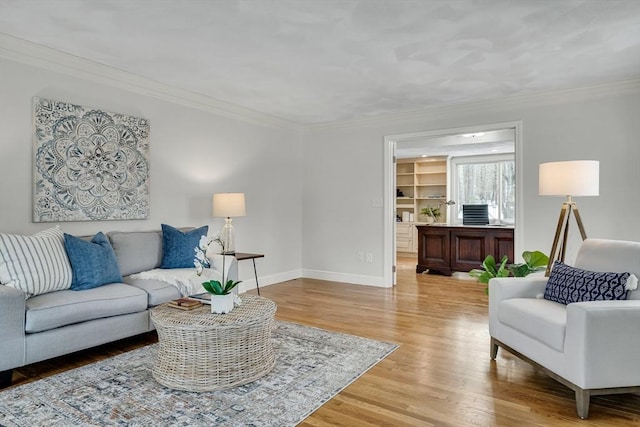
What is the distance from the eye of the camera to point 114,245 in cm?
358

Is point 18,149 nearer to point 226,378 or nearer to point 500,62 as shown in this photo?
point 226,378

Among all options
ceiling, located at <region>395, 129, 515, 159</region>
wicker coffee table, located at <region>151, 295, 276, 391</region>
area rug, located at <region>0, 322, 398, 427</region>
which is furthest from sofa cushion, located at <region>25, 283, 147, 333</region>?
ceiling, located at <region>395, 129, 515, 159</region>

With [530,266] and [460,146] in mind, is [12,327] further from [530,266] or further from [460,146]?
[460,146]

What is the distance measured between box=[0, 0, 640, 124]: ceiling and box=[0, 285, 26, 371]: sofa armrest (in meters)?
1.80

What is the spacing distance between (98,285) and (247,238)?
2369mm

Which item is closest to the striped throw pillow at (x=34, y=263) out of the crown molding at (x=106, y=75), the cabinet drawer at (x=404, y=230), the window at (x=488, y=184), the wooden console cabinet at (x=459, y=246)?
the crown molding at (x=106, y=75)

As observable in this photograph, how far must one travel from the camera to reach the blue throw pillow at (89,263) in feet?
10.0

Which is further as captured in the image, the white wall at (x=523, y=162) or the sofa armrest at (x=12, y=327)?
the white wall at (x=523, y=162)

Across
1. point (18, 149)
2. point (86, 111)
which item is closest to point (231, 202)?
point (86, 111)

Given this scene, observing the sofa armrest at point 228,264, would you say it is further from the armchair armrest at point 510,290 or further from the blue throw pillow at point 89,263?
the armchair armrest at point 510,290

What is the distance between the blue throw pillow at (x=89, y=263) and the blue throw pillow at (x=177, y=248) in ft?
1.85

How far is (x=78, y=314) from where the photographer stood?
9.08ft

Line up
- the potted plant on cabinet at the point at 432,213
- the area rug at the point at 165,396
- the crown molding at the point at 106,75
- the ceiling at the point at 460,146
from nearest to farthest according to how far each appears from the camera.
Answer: the area rug at the point at 165,396
the crown molding at the point at 106,75
the ceiling at the point at 460,146
the potted plant on cabinet at the point at 432,213

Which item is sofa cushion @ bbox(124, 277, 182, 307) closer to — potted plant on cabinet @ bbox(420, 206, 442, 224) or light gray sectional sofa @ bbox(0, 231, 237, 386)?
light gray sectional sofa @ bbox(0, 231, 237, 386)
